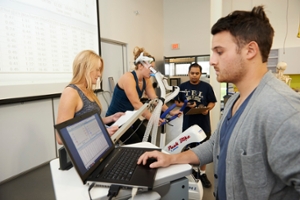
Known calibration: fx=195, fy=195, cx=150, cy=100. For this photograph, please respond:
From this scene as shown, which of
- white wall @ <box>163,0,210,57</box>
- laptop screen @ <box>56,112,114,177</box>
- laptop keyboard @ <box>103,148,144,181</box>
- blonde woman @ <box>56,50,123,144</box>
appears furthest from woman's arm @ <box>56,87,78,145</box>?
white wall @ <box>163,0,210,57</box>

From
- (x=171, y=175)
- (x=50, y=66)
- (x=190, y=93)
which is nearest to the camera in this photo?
(x=171, y=175)

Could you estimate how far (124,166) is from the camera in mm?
831

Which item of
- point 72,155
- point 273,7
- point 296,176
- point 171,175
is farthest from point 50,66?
point 273,7

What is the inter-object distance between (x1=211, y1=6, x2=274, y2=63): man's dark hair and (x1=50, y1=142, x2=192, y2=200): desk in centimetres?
57

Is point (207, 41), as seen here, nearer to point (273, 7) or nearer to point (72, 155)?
point (273, 7)

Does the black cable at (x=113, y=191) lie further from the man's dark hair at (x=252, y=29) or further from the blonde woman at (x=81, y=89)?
the man's dark hair at (x=252, y=29)

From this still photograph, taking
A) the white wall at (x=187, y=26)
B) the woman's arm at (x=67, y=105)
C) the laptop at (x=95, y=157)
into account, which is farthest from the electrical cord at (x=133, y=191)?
the white wall at (x=187, y=26)

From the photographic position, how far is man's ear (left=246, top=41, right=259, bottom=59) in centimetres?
77

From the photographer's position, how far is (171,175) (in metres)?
0.80

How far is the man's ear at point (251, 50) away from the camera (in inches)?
30.2

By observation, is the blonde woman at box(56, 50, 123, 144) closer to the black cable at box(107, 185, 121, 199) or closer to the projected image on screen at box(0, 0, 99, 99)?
the black cable at box(107, 185, 121, 199)

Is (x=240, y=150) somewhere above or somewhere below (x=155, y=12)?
below

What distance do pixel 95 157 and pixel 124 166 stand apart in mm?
130

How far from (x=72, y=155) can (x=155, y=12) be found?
498 cm
